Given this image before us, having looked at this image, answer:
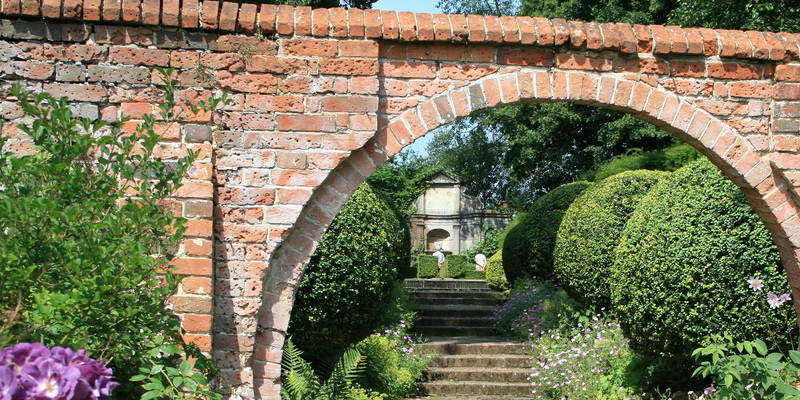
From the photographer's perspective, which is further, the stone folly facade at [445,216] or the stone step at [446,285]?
the stone folly facade at [445,216]

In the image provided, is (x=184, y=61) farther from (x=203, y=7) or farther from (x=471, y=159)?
(x=471, y=159)

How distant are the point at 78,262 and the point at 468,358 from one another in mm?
7396

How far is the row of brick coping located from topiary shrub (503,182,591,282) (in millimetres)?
7435

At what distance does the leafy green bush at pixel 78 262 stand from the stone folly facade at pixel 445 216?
2296cm

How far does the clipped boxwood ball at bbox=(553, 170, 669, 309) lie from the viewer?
8238mm

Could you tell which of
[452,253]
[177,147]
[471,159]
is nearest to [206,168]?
[177,147]

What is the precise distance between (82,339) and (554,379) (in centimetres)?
608

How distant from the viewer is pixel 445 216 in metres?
26.1

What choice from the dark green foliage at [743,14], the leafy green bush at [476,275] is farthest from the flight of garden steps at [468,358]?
the leafy green bush at [476,275]

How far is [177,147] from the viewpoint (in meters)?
3.41

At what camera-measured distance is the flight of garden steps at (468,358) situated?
8.30 meters

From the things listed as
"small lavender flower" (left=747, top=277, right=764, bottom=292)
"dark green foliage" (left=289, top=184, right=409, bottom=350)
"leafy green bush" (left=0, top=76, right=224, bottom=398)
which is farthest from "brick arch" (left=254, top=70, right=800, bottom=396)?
"dark green foliage" (left=289, top=184, right=409, bottom=350)

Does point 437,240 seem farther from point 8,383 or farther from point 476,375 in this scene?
point 8,383

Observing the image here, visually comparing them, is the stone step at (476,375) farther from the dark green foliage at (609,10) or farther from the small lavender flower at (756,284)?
the dark green foliage at (609,10)
